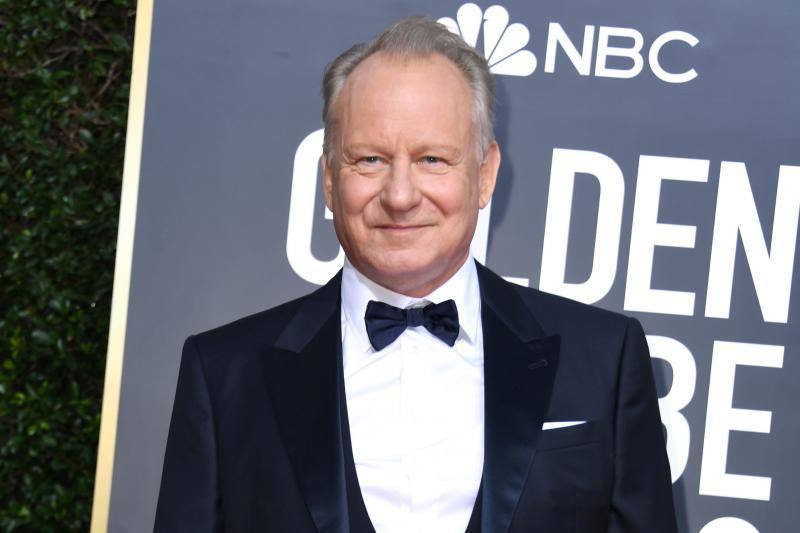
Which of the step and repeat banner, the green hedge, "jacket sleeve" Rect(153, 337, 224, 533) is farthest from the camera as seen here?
the green hedge

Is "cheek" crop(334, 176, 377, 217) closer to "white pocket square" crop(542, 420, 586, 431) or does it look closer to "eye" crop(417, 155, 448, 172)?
"eye" crop(417, 155, 448, 172)

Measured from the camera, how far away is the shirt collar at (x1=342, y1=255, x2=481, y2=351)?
1.80m

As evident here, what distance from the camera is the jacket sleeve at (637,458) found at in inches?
66.9

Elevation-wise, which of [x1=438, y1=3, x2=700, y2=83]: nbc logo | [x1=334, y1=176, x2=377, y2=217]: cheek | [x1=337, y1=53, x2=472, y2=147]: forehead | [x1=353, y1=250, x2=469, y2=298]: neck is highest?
[x1=438, y1=3, x2=700, y2=83]: nbc logo

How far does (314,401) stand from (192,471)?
241mm

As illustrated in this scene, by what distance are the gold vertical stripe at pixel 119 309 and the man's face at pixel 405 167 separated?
30.2 inches

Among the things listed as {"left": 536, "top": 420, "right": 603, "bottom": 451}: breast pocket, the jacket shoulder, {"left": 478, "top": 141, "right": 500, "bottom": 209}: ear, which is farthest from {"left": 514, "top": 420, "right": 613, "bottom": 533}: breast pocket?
{"left": 478, "top": 141, "right": 500, "bottom": 209}: ear

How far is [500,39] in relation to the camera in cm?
231

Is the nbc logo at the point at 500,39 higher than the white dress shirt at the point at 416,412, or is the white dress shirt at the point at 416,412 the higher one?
the nbc logo at the point at 500,39

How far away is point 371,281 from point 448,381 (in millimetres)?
217

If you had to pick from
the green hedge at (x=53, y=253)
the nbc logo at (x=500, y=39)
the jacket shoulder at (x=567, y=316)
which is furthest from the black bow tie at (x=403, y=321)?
the green hedge at (x=53, y=253)

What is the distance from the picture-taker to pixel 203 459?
5.74 feet

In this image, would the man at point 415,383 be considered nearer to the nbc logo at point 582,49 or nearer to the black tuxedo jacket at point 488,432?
the black tuxedo jacket at point 488,432

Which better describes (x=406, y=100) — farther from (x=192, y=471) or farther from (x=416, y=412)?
(x=192, y=471)
